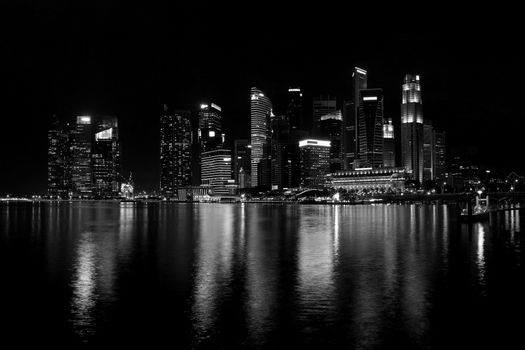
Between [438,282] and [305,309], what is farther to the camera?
[438,282]

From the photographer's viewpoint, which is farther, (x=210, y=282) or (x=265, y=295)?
(x=210, y=282)

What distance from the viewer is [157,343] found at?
13.8 meters

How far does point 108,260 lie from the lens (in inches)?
1147

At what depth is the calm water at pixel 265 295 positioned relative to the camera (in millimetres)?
14539

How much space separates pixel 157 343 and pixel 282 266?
13.3 meters

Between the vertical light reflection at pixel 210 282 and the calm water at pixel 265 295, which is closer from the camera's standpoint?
the calm water at pixel 265 295

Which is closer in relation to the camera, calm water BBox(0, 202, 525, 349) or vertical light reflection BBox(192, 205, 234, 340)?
calm water BBox(0, 202, 525, 349)

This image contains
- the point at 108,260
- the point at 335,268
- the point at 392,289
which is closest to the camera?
the point at 392,289

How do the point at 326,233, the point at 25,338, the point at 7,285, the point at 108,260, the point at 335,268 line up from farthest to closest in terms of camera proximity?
the point at 326,233
the point at 108,260
the point at 335,268
the point at 7,285
the point at 25,338

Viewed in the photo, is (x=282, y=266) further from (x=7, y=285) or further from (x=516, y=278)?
(x=7, y=285)

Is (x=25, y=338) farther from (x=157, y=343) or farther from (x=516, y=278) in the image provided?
(x=516, y=278)

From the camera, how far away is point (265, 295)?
1962 centimetres

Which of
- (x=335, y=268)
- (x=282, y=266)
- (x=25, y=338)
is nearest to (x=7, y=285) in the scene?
(x=25, y=338)

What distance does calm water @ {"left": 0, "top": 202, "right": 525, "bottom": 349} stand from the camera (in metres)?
14.5
